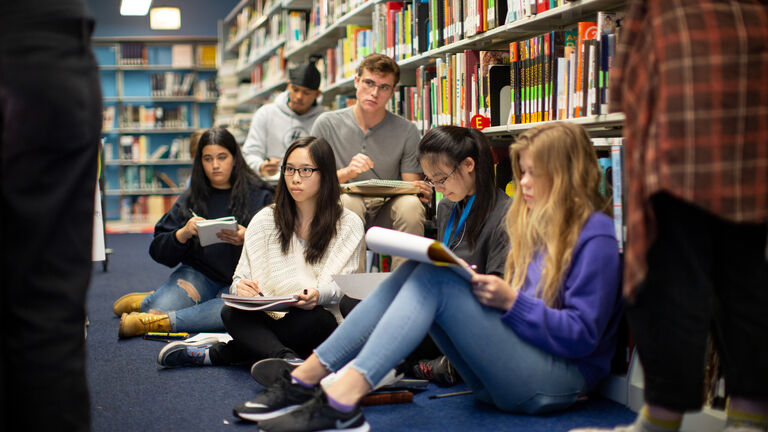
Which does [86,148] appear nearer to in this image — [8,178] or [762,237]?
[8,178]

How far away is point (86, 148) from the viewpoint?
120 centimetres

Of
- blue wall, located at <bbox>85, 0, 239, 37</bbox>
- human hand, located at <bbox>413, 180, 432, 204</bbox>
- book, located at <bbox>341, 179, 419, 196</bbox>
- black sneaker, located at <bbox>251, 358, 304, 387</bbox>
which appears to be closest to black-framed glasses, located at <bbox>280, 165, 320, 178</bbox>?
book, located at <bbox>341, 179, 419, 196</bbox>

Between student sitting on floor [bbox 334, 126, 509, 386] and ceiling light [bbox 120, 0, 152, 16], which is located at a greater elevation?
ceiling light [bbox 120, 0, 152, 16]

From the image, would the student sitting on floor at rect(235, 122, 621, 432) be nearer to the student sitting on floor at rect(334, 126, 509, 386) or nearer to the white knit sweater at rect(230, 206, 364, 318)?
the student sitting on floor at rect(334, 126, 509, 386)

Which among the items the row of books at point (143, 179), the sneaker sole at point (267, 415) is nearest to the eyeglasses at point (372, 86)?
the sneaker sole at point (267, 415)

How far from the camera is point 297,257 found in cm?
257

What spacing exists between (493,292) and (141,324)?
1918 mm

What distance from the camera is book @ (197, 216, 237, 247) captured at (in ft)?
9.44

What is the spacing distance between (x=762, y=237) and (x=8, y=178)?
1241mm

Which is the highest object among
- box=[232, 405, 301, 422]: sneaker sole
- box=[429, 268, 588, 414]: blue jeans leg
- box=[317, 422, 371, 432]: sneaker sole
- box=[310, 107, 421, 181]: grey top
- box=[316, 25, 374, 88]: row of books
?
box=[316, 25, 374, 88]: row of books

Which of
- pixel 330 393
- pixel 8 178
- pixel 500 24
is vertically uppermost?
pixel 500 24

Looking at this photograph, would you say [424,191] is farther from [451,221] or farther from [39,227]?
[39,227]

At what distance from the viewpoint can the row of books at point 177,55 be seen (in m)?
9.86

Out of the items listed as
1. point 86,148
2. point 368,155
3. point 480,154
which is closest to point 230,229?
point 368,155
